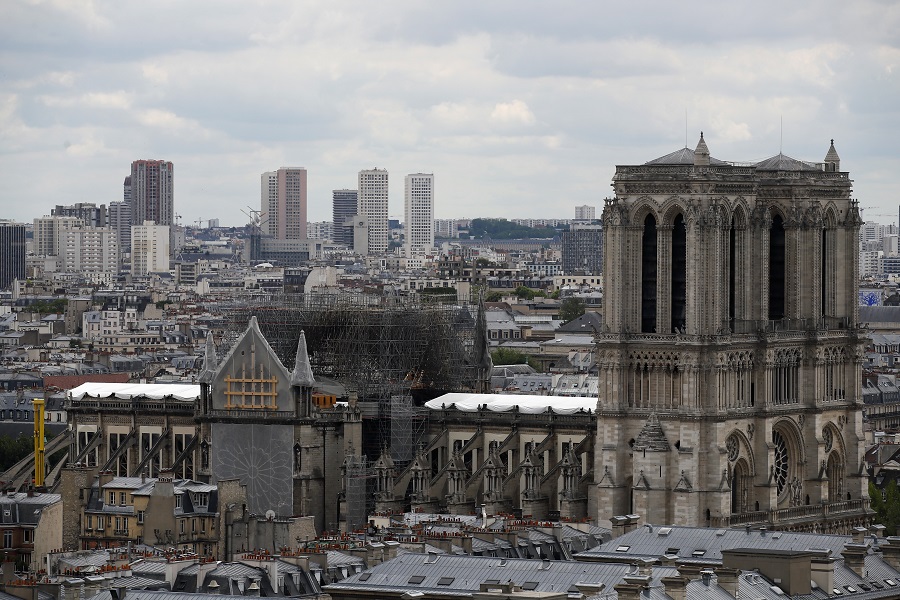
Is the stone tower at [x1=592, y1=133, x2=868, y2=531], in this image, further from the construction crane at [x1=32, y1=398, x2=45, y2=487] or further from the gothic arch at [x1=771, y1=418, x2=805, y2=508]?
the construction crane at [x1=32, y1=398, x2=45, y2=487]

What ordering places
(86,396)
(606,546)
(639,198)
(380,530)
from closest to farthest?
(606,546) → (380,530) → (639,198) → (86,396)

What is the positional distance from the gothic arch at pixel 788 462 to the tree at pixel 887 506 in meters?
5.81

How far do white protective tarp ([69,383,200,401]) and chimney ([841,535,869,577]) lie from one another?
195 ft

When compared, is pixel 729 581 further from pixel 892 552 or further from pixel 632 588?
pixel 892 552

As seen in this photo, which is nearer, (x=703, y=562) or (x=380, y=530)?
(x=703, y=562)

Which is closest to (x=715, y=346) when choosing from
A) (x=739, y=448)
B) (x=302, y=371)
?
(x=739, y=448)

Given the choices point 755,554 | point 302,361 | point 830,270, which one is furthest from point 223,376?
point 755,554

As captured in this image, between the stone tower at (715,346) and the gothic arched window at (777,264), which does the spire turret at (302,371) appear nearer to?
the stone tower at (715,346)

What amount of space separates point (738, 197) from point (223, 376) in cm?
2552

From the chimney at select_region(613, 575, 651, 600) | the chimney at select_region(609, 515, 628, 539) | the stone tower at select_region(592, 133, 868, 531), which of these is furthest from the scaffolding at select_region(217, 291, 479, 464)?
the chimney at select_region(613, 575, 651, 600)

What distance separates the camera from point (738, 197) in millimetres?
150625

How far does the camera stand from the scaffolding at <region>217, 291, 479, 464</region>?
163250 mm

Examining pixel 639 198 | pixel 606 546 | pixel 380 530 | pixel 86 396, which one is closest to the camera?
pixel 606 546

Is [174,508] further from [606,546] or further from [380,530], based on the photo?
[606,546]
